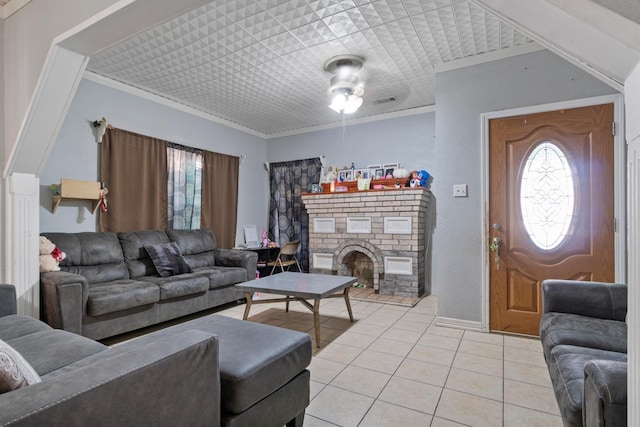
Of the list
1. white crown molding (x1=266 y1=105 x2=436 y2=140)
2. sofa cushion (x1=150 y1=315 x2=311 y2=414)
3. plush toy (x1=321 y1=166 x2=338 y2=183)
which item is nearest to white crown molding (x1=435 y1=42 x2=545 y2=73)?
white crown molding (x1=266 y1=105 x2=436 y2=140)

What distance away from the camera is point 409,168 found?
484cm

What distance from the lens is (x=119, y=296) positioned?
8.94ft

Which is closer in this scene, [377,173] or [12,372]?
[12,372]

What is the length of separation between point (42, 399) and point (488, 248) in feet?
10.6

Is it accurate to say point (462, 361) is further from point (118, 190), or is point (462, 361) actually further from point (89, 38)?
point (118, 190)

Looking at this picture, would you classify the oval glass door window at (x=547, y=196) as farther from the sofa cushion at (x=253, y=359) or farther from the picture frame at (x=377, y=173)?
the sofa cushion at (x=253, y=359)

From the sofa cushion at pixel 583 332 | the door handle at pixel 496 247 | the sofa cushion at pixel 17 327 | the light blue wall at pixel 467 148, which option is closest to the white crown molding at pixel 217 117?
the light blue wall at pixel 467 148

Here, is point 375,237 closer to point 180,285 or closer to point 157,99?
point 180,285

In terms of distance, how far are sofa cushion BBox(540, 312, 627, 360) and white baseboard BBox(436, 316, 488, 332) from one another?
1.17 meters

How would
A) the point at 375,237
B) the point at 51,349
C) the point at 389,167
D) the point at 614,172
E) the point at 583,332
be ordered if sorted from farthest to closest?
1. the point at 389,167
2. the point at 375,237
3. the point at 614,172
4. the point at 583,332
5. the point at 51,349

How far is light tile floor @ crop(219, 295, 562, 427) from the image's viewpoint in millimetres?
1749

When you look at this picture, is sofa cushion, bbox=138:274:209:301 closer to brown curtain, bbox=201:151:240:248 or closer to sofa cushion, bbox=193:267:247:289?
sofa cushion, bbox=193:267:247:289

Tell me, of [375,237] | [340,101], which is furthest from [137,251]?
[375,237]

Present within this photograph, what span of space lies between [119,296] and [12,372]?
81.6 inches
